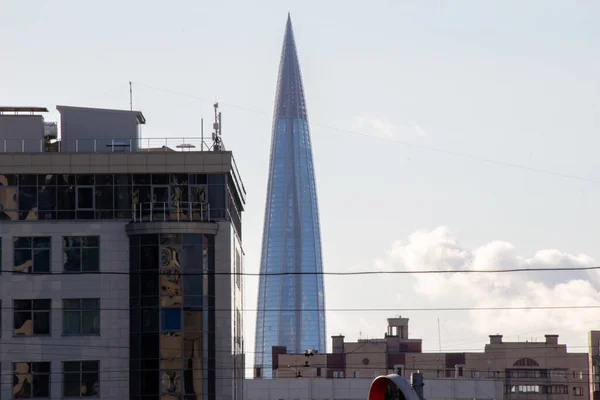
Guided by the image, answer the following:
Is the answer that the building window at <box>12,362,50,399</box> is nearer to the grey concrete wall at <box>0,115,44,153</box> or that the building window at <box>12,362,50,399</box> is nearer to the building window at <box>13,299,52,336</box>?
the building window at <box>13,299,52,336</box>

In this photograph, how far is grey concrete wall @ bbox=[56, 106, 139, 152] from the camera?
10106 centimetres

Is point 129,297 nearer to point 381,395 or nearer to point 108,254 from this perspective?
point 108,254

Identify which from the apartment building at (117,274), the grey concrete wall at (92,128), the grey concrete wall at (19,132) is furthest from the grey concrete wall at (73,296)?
the grey concrete wall at (92,128)

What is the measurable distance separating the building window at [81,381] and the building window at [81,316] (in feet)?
8.26

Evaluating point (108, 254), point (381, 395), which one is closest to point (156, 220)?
point (108, 254)

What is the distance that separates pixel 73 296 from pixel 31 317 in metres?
3.18

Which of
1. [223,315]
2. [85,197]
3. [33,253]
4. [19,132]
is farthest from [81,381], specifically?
[19,132]

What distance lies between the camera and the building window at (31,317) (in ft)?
315

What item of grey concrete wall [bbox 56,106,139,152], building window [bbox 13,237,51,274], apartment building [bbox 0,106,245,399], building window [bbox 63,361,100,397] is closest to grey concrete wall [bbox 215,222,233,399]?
apartment building [bbox 0,106,245,399]

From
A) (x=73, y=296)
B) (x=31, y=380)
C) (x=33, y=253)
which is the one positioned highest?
(x=33, y=253)

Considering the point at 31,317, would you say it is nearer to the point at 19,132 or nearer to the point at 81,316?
the point at 81,316

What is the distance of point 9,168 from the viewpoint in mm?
97062

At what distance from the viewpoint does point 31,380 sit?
9512 centimetres

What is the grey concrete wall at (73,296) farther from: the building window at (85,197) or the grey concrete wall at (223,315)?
the grey concrete wall at (223,315)
